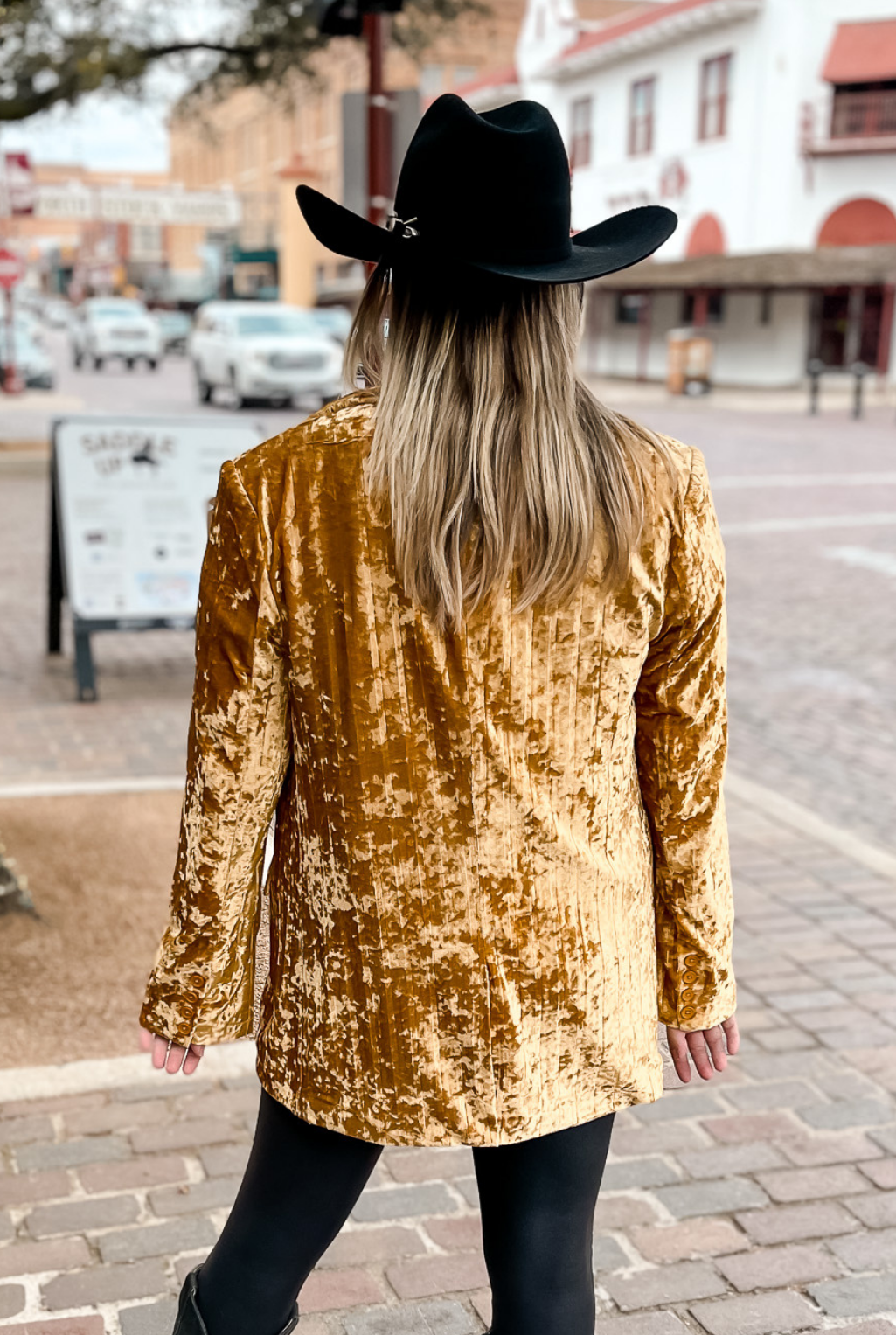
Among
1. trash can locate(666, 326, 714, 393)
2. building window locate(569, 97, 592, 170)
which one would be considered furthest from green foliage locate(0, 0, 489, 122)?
building window locate(569, 97, 592, 170)

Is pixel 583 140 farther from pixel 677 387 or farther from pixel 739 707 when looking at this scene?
pixel 739 707

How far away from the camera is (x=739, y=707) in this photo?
7574 millimetres

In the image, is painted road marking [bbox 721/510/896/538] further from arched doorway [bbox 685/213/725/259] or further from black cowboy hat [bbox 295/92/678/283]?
arched doorway [bbox 685/213/725/259]

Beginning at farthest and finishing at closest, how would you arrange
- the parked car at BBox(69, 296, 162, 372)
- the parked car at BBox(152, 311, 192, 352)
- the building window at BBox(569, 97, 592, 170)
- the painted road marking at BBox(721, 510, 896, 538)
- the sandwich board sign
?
the parked car at BBox(152, 311, 192, 352) → the building window at BBox(569, 97, 592, 170) → the parked car at BBox(69, 296, 162, 372) → the painted road marking at BBox(721, 510, 896, 538) → the sandwich board sign

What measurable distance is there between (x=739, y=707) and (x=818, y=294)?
93.6 feet

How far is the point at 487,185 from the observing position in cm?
169

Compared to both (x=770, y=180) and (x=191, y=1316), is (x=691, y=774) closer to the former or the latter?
(x=191, y=1316)

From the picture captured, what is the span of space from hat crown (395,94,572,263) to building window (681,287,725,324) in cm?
3505

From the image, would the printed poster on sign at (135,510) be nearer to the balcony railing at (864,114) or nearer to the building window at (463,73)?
the balcony railing at (864,114)

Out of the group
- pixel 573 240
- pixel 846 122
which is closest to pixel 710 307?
pixel 846 122

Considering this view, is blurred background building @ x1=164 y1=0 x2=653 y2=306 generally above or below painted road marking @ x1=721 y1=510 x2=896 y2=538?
above

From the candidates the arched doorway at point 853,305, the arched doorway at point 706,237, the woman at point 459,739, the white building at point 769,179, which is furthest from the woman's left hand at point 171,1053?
the arched doorway at point 706,237

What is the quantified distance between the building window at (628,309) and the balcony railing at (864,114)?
271 inches

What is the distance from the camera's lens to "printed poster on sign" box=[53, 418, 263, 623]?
23.6 ft
